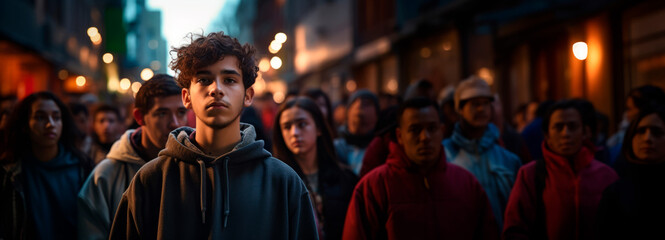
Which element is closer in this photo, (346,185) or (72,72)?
(346,185)

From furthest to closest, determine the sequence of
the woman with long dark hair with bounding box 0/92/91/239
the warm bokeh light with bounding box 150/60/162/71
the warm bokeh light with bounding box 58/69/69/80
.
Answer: the warm bokeh light with bounding box 150/60/162/71 < the warm bokeh light with bounding box 58/69/69/80 < the woman with long dark hair with bounding box 0/92/91/239

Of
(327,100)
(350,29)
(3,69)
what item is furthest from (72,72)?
(327,100)

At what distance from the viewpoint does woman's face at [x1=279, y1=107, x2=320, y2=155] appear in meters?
6.01

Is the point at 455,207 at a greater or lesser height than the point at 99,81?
lesser

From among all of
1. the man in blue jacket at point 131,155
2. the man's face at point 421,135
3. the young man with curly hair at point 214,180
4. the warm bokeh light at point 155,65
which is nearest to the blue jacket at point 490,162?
the man's face at point 421,135

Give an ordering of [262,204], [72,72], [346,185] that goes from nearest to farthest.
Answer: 1. [262,204]
2. [346,185]
3. [72,72]

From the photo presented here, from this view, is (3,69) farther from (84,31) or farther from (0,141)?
(0,141)

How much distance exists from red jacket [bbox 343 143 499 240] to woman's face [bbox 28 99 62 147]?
2.26 metres

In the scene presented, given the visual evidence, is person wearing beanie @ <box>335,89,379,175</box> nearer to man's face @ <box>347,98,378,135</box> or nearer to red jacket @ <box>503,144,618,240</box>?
man's face @ <box>347,98,378,135</box>

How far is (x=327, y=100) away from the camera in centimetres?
870

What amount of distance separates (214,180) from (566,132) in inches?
134

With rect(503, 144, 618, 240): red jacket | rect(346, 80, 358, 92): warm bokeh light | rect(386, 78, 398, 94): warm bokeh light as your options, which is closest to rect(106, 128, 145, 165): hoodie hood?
rect(503, 144, 618, 240): red jacket

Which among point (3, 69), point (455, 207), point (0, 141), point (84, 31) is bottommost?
point (455, 207)

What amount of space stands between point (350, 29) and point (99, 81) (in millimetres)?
22400
